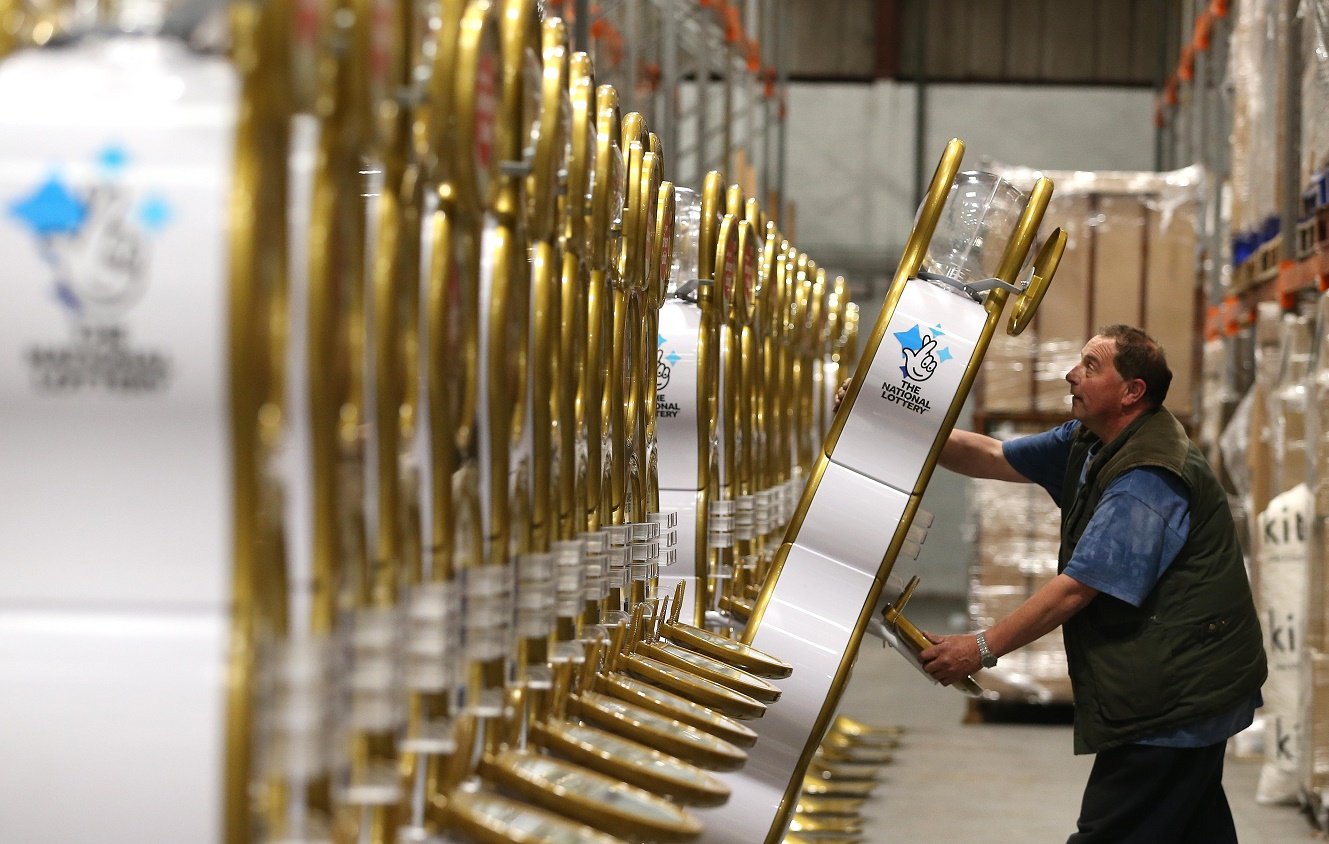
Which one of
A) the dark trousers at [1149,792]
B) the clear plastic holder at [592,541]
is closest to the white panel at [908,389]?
the dark trousers at [1149,792]

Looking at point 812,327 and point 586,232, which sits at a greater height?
point 586,232

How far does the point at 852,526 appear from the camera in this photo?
338cm

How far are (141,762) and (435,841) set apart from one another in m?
0.39

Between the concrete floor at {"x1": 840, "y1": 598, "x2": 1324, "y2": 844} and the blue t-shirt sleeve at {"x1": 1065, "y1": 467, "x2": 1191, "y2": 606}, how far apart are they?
2423mm

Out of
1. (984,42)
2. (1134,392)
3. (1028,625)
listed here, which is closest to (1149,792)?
(1028,625)

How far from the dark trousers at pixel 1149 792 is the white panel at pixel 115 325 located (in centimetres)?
302

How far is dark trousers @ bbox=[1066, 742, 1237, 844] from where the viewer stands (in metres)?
3.71

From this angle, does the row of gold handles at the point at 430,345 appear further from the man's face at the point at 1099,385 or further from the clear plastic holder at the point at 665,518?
the man's face at the point at 1099,385

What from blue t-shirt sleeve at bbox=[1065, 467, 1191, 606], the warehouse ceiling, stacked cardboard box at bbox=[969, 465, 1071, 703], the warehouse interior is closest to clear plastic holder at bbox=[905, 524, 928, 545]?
the warehouse interior

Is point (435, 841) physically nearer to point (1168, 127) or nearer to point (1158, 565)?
point (1158, 565)

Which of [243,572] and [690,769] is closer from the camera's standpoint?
[243,572]

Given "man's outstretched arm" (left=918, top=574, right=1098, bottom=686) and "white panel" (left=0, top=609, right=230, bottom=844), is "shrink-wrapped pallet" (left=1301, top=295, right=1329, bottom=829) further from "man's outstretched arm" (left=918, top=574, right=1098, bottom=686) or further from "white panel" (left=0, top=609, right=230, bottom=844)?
"white panel" (left=0, top=609, right=230, bottom=844)

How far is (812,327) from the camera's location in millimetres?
5070

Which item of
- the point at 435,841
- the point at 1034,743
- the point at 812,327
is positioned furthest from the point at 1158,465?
the point at 1034,743
